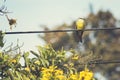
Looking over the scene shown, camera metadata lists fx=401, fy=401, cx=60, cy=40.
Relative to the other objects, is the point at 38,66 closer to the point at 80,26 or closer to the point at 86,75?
the point at 86,75

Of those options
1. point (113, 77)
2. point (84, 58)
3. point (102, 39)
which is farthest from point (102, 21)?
point (84, 58)

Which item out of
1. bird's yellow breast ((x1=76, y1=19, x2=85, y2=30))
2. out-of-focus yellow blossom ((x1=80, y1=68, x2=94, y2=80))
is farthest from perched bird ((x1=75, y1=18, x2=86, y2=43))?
out-of-focus yellow blossom ((x1=80, y1=68, x2=94, y2=80))

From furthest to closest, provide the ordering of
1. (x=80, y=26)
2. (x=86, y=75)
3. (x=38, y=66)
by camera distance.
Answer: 1. (x=80, y=26)
2. (x=38, y=66)
3. (x=86, y=75)

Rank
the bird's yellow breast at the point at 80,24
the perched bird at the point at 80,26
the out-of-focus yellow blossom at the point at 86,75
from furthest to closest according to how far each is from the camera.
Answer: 1. the bird's yellow breast at the point at 80,24
2. the perched bird at the point at 80,26
3. the out-of-focus yellow blossom at the point at 86,75

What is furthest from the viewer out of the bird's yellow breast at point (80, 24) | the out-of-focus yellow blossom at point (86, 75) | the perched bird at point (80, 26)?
the bird's yellow breast at point (80, 24)

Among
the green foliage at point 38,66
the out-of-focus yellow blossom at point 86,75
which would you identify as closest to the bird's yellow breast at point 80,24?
the green foliage at point 38,66

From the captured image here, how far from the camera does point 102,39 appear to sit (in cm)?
3672

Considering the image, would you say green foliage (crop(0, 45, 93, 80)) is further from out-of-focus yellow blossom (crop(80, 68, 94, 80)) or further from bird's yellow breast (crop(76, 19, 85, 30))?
bird's yellow breast (crop(76, 19, 85, 30))

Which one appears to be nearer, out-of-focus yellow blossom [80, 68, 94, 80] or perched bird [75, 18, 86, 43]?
out-of-focus yellow blossom [80, 68, 94, 80]

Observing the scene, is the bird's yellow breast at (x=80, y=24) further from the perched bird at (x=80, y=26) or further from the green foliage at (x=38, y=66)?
the green foliage at (x=38, y=66)

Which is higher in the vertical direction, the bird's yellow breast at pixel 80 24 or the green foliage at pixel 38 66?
the bird's yellow breast at pixel 80 24

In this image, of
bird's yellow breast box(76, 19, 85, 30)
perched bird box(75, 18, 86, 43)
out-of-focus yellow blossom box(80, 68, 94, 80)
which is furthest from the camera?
bird's yellow breast box(76, 19, 85, 30)

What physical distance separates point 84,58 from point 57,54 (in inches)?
17.4

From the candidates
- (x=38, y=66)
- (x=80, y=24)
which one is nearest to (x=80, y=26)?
(x=80, y=24)
